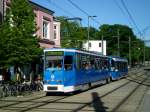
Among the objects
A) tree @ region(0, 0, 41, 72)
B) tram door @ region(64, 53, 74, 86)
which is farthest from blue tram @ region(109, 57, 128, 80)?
tram door @ region(64, 53, 74, 86)

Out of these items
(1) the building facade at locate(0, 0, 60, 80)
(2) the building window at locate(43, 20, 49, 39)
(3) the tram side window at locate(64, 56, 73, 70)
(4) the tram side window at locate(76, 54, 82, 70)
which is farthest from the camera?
(2) the building window at locate(43, 20, 49, 39)

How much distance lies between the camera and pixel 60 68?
25.8 m

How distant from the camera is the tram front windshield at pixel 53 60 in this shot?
25922mm

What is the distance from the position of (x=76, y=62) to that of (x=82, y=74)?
6.65ft

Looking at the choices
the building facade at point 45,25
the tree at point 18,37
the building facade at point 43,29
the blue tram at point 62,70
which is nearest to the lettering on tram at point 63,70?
the blue tram at point 62,70

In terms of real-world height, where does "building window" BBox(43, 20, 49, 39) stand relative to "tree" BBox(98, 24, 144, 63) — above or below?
below

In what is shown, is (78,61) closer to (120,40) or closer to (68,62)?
(68,62)

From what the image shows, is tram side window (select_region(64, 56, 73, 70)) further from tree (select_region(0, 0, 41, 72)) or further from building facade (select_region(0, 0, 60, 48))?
building facade (select_region(0, 0, 60, 48))

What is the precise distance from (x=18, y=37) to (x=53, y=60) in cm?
407

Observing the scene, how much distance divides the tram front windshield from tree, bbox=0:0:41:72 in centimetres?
278

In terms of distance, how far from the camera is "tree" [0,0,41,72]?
28.1 metres

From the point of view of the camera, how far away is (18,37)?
29.0 m

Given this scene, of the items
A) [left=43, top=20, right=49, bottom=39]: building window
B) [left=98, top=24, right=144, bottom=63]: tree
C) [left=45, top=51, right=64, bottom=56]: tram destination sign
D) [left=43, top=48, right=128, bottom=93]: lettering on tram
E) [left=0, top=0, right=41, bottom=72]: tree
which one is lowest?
[left=43, top=48, right=128, bottom=93]: lettering on tram

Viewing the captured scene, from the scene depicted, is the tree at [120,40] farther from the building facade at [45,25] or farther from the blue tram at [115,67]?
the building facade at [45,25]
